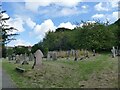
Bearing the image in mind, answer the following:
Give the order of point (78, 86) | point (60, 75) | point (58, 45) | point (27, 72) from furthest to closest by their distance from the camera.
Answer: point (58, 45) → point (27, 72) → point (60, 75) → point (78, 86)

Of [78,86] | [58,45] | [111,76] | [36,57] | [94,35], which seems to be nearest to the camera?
[78,86]

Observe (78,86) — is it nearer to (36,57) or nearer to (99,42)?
(36,57)

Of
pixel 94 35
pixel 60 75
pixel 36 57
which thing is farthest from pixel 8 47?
pixel 60 75

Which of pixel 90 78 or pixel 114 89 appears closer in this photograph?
pixel 114 89

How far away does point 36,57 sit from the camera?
70.7 ft

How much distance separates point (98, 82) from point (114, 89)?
5.52 feet

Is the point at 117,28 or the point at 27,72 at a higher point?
the point at 117,28

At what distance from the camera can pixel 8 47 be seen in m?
79.1

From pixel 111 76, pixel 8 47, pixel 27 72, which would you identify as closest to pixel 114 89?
pixel 111 76

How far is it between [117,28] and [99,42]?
25.4 feet

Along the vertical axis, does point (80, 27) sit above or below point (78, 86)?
above

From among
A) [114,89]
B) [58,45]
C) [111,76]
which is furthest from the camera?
[58,45]

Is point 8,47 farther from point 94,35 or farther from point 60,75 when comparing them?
point 60,75

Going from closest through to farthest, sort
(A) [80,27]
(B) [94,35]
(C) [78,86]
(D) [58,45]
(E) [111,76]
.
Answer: (C) [78,86] < (E) [111,76] < (B) [94,35] < (A) [80,27] < (D) [58,45]
